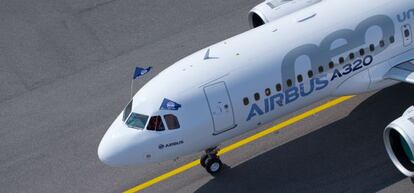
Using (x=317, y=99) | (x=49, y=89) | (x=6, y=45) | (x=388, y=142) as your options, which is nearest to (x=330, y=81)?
(x=317, y=99)

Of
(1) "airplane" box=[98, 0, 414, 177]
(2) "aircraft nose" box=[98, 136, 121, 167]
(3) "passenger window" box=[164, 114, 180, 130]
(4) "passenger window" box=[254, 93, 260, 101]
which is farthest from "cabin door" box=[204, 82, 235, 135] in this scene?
(2) "aircraft nose" box=[98, 136, 121, 167]

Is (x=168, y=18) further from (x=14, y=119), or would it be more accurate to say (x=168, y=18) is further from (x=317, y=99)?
(x=317, y=99)

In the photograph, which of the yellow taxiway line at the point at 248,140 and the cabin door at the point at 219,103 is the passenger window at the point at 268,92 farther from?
the yellow taxiway line at the point at 248,140

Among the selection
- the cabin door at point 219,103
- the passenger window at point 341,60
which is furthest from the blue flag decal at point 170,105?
the passenger window at point 341,60

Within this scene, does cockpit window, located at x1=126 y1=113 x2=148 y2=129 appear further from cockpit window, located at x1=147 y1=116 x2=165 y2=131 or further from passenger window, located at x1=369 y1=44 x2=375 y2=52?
passenger window, located at x1=369 y1=44 x2=375 y2=52

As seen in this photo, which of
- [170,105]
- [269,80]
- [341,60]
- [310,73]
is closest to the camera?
[170,105]

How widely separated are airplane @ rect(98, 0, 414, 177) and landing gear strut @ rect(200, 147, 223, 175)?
0.03 meters

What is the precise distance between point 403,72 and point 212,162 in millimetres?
5769

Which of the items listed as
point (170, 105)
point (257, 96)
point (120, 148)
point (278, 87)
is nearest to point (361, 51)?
point (278, 87)

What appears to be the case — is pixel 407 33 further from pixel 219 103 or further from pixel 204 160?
pixel 204 160

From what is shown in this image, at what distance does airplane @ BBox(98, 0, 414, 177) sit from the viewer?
65.4 ft

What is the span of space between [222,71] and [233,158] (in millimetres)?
3338

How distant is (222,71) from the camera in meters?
20.2

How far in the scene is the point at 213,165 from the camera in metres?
21.7
